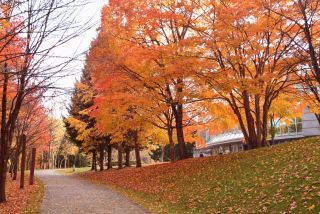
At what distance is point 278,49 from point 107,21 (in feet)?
27.5

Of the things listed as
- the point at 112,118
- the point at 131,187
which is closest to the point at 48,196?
the point at 131,187

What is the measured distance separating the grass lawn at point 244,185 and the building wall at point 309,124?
24.6m

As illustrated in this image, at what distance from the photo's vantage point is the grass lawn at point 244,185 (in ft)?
29.2

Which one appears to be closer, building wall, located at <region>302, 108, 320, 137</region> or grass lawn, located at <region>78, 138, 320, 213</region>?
grass lawn, located at <region>78, 138, 320, 213</region>

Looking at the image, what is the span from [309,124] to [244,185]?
3071 centimetres

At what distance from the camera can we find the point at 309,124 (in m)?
39.3

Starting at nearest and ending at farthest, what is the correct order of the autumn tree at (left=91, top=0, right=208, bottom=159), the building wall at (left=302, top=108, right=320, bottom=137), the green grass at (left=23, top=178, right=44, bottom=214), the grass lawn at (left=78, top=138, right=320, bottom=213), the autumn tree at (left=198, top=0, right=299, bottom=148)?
the grass lawn at (left=78, top=138, right=320, bottom=213) < the green grass at (left=23, top=178, right=44, bottom=214) < the autumn tree at (left=198, top=0, right=299, bottom=148) < the autumn tree at (left=91, top=0, right=208, bottom=159) < the building wall at (left=302, top=108, right=320, bottom=137)

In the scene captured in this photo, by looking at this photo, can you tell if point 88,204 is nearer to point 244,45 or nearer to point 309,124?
point 244,45

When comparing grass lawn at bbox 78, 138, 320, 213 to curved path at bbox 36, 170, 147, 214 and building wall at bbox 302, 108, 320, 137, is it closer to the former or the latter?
curved path at bbox 36, 170, 147, 214

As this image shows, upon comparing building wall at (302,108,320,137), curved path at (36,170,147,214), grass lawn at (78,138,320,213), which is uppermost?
building wall at (302,108,320,137)

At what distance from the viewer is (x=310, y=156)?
39.0 ft

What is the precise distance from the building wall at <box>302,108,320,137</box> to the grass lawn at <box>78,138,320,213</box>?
24.6 m

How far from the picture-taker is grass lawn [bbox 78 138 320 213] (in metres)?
8.91

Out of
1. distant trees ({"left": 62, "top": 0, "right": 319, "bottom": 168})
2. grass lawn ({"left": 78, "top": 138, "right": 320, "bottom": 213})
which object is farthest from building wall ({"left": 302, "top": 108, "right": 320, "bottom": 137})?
grass lawn ({"left": 78, "top": 138, "right": 320, "bottom": 213})
